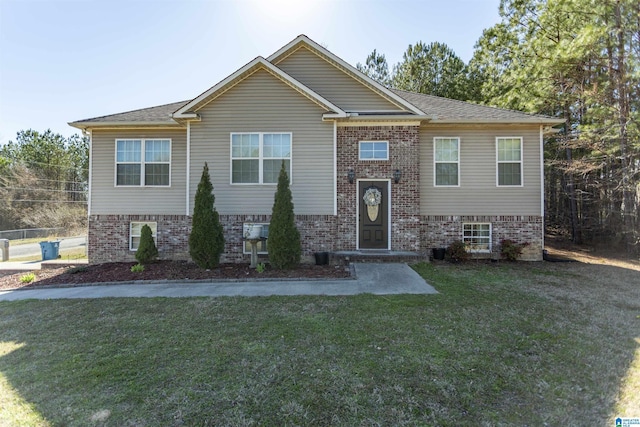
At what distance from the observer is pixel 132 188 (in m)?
9.57

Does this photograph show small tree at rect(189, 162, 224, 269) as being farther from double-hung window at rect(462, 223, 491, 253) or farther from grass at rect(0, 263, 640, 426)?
double-hung window at rect(462, 223, 491, 253)

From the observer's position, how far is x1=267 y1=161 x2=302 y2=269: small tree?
7879 millimetres

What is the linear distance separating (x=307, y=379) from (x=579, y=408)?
7.81 ft

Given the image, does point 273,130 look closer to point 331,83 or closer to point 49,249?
point 331,83

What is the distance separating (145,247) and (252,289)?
444 centimetres

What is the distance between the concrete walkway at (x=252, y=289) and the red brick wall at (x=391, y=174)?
2153mm

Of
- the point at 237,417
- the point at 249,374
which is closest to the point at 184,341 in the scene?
the point at 249,374

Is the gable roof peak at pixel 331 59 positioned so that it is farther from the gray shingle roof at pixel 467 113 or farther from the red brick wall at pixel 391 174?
the gray shingle roof at pixel 467 113

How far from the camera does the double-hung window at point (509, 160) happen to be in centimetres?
962

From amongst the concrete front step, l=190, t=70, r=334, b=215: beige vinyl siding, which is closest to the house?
l=190, t=70, r=334, b=215: beige vinyl siding

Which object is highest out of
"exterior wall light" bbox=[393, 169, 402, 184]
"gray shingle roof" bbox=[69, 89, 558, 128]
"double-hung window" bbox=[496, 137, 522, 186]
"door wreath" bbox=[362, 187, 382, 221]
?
"gray shingle roof" bbox=[69, 89, 558, 128]

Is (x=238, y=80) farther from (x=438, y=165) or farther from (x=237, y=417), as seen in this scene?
(x=237, y=417)

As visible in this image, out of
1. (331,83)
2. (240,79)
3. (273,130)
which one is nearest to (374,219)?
(273,130)

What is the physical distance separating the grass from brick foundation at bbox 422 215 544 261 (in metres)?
4.11
